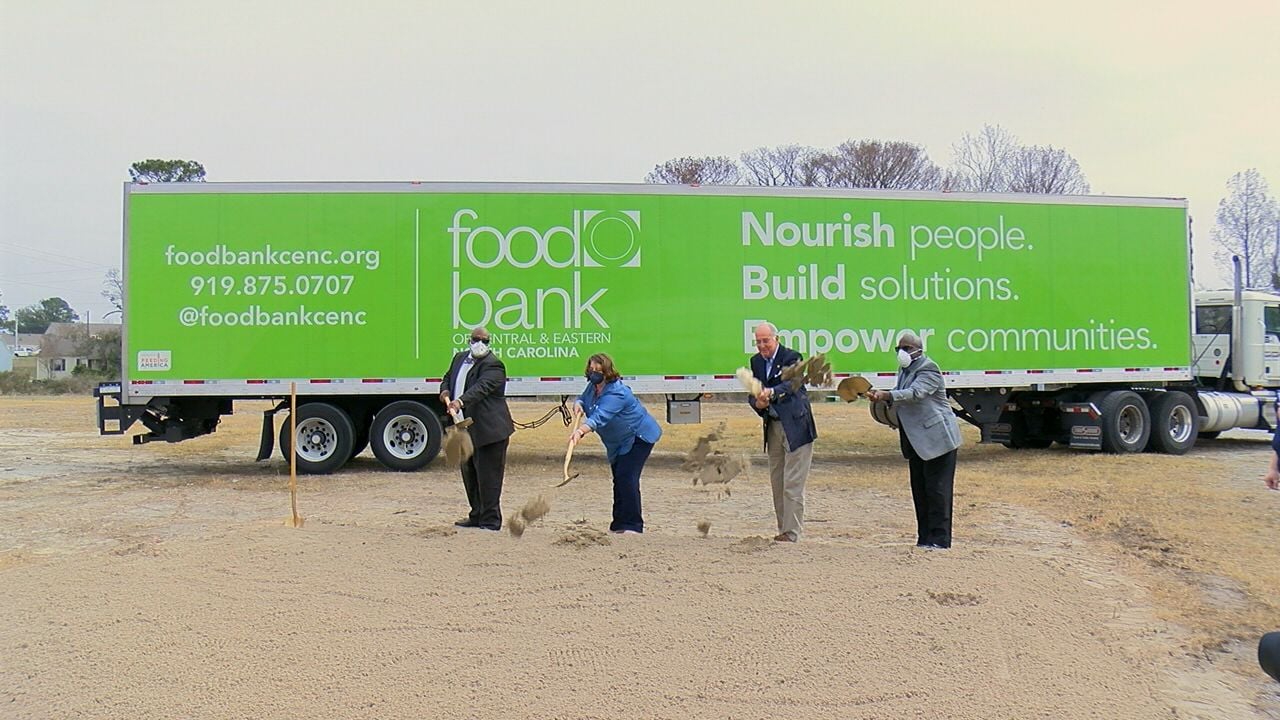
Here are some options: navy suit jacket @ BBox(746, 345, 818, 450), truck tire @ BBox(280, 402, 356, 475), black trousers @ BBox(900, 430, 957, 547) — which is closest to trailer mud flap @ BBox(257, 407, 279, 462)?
truck tire @ BBox(280, 402, 356, 475)

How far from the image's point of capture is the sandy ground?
407cm

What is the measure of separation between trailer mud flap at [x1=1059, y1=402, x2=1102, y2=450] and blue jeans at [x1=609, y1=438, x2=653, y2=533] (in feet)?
32.6

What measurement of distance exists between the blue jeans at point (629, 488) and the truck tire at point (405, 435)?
6265mm

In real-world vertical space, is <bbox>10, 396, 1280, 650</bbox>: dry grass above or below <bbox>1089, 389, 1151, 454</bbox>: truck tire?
below

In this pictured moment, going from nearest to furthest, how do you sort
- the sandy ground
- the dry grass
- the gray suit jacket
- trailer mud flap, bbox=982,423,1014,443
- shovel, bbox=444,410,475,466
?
the sandy ground
the dry grass
the gray suit jacket
shovel, bbox=444,410,475,466
trailer mud flap, bbox=982,423,1014,443

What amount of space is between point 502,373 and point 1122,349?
10887 millimetres

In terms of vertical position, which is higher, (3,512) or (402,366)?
(402,366)

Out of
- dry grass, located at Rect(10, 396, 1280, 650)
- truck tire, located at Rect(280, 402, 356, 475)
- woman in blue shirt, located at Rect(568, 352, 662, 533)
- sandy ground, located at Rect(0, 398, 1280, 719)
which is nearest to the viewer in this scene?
sandy ground, located at Rect(0, 398, 1280, 719)

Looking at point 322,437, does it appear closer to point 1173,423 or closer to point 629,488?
point 629,488

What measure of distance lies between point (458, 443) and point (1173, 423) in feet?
41.3

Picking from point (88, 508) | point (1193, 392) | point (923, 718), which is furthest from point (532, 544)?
point (1193, 392)

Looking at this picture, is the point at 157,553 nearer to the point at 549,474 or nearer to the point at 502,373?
the point at 502,373

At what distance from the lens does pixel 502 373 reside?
7898 millimetres

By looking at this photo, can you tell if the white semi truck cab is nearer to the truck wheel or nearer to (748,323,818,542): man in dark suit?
the truck wheel
